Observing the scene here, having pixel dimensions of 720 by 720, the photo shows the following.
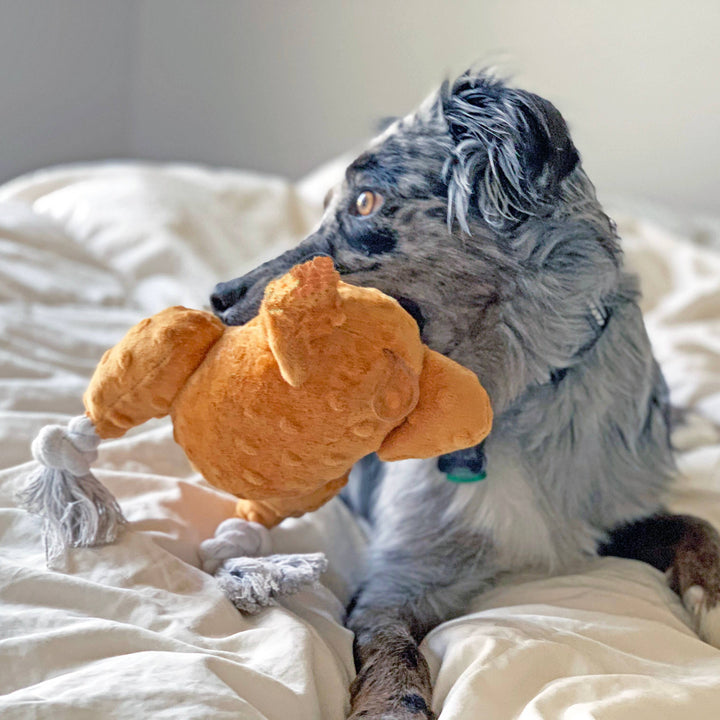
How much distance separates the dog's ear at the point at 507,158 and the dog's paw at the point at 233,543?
478 mm

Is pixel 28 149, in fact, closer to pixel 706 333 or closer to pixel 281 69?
pixel 281 69

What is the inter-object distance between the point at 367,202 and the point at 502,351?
0.27 m

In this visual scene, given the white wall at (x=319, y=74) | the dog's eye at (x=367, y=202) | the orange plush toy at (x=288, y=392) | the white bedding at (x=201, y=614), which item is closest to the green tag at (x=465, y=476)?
the white bedding at (x=201, y=614)

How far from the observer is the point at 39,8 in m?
3.46

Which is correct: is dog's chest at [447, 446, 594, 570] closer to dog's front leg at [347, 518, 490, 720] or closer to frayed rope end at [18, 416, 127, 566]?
dog's front leg at [347, 518, 490, 720]

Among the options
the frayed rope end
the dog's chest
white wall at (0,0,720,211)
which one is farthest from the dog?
white wall at (0,0,720,211)

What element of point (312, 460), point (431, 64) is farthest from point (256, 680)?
point (431, 64)

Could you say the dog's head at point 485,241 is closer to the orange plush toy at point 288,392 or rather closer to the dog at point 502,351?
the dog at point 502,351

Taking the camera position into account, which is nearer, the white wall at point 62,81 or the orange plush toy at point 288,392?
the orange plush toy at point 288,392

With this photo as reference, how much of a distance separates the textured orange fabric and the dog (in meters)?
0.16

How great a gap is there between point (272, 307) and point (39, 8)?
316 centimetres

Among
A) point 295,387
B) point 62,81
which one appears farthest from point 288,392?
point 62,81

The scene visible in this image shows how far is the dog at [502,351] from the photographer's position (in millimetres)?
1113

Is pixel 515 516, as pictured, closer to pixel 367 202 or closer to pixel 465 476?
pixel 465 476
